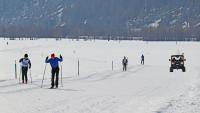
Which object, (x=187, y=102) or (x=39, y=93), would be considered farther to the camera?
(x=39, y=93)

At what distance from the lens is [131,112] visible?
15.2 metres

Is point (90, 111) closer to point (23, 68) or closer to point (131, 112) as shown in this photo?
point (131, 112)

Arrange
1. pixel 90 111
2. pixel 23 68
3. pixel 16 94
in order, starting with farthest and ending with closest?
1. pixel 23 68
2. pixel 16 94
3. pixel 90 111

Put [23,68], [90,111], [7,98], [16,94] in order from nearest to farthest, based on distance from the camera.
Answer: [90,111] → [7,98] → [16,94] → [23,68]

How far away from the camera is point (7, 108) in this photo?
619 inches

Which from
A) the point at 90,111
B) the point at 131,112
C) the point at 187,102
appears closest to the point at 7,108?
the point at 90,111

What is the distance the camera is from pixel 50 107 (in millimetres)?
15914

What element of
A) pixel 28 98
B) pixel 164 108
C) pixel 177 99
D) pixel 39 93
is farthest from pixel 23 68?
pixel 164 108

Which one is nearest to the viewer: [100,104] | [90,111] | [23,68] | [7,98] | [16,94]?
[90,111]

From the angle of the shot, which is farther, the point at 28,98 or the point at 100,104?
the point at 28,98

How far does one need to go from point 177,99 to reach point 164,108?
9.55 ft

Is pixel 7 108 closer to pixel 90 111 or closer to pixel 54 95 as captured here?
pixel 90 111

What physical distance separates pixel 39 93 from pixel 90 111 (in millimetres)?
5828

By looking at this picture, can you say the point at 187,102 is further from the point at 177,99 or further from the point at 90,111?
the point at 90,111
